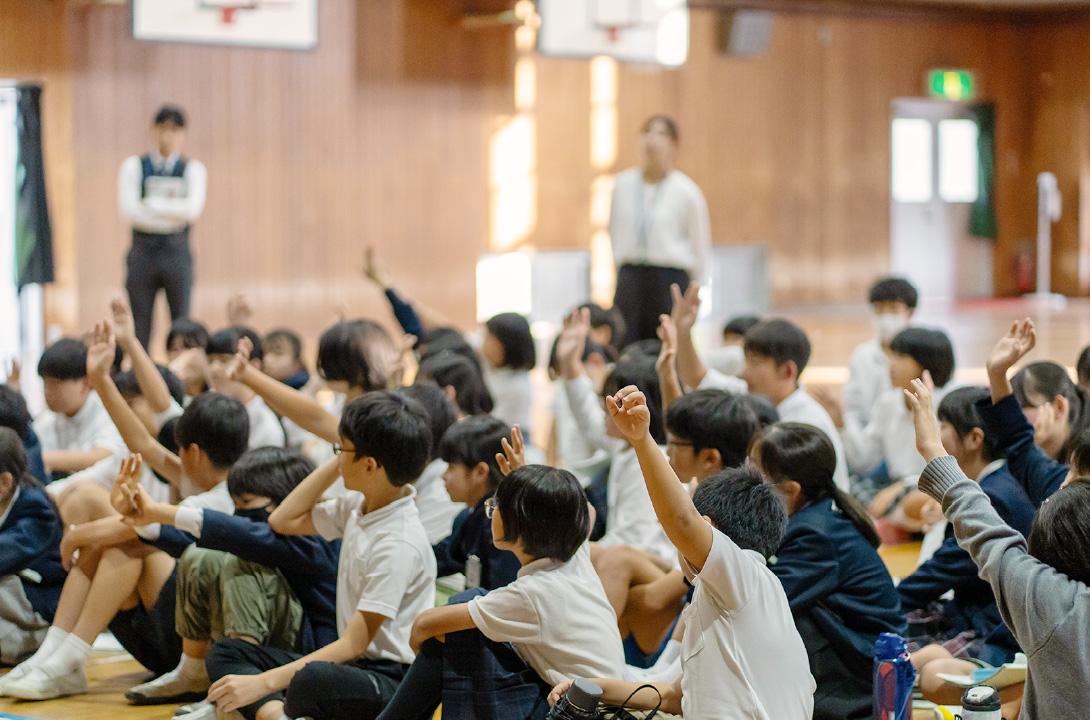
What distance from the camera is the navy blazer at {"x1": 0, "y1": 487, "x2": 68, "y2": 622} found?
9.73 ft

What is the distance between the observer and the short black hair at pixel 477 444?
283 cm

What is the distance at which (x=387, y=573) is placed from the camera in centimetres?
249

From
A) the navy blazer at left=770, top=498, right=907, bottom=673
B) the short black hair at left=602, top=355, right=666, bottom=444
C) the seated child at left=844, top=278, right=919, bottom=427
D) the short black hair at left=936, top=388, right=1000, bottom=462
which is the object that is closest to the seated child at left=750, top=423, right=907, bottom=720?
the navy blazer at left=770, top=498, right=907, bottom=673

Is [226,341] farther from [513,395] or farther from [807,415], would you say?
[807,415]

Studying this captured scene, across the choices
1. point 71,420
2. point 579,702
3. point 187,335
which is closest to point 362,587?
point 579,702

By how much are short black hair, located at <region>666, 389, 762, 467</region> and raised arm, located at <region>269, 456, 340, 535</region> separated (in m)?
0.76

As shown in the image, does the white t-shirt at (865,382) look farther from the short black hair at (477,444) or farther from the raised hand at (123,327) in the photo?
the raised hand at (123,327)

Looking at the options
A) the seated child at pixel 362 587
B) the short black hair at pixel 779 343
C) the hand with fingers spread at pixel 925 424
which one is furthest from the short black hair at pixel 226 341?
the hand with fingers spread at pixel 925 424

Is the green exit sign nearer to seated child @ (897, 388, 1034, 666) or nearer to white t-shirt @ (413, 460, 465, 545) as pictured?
seated child @ (897, 388, 1034, 666)

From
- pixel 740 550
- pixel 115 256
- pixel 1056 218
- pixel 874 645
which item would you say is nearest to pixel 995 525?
pixel 740 550

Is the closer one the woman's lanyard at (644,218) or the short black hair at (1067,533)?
the short black hair at (1067,533)

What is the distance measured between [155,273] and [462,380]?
3.60 metres

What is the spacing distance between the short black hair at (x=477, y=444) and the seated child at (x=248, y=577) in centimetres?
36

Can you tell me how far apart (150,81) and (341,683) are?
706 cm
